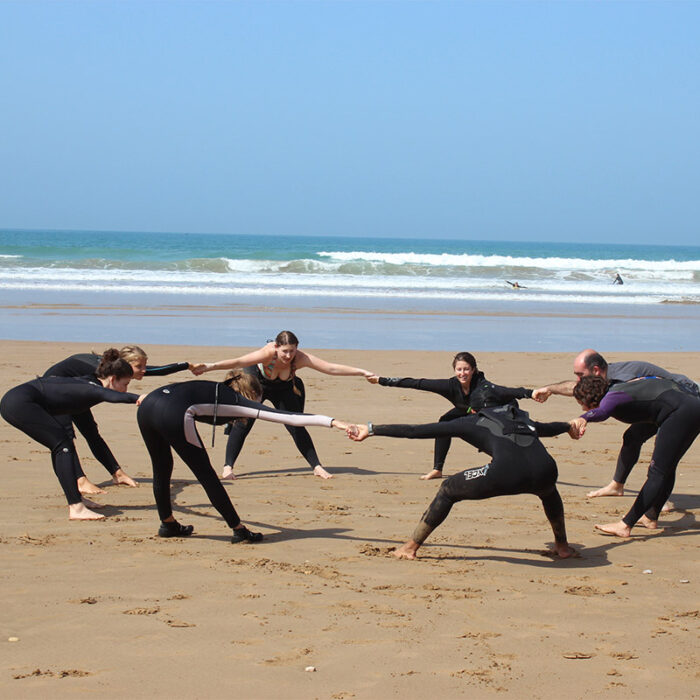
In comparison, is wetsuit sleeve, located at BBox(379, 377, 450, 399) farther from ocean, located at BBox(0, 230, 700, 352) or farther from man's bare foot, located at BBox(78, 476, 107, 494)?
ocean, located at BBox(0, 230, 700, 352)

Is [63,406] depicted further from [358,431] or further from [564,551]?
[564,551]

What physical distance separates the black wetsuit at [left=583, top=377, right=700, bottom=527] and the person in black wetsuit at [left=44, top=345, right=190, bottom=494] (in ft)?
12.0

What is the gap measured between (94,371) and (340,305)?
21161 mm

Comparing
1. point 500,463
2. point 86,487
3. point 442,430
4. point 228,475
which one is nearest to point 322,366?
point 228,475

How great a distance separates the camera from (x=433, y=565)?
5961 mm

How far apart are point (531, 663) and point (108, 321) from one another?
18863 mm

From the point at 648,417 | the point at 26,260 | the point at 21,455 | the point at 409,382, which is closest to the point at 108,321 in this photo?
the point at 21,455

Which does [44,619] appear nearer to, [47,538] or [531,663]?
[47,538]

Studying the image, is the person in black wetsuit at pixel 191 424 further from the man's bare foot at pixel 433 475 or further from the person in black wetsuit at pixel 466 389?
the man's bare foot at pixel 433 475

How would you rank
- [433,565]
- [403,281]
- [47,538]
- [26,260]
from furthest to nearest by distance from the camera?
[26,260] < [403,281] < [47,538] < [433,565]

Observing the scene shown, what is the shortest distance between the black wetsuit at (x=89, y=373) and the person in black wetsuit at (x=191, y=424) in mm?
1208

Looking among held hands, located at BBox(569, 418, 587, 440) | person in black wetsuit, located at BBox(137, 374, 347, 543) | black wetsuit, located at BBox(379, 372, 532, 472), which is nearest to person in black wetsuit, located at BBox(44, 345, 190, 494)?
person in black wetsuit, located at BBox(137, 374, 347, 543)

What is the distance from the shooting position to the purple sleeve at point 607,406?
21.2 ft

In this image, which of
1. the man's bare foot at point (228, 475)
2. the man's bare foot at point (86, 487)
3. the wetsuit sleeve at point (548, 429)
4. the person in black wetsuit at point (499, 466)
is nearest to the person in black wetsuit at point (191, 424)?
the person in black wetsuit at point (499, 466)
